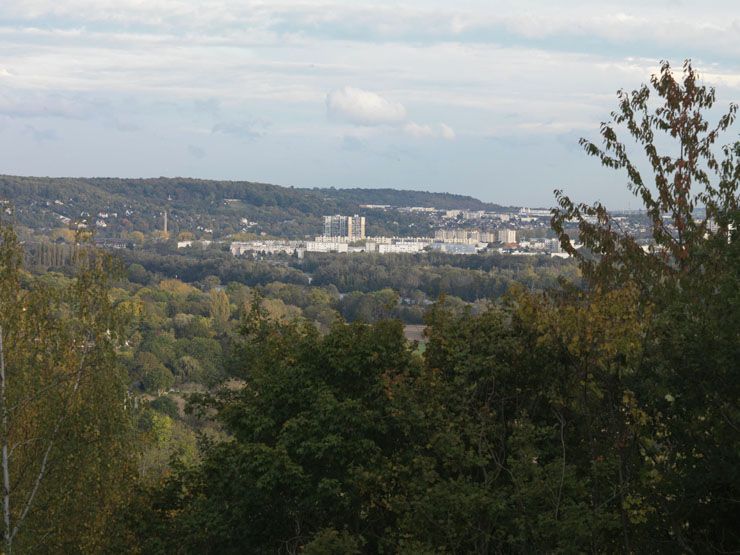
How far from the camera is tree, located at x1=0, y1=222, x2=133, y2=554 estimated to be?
1509cm

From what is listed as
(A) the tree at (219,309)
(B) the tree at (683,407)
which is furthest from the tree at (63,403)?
(A) the tree at (219,309)

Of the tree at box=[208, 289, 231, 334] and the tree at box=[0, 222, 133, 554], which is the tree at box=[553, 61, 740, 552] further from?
the tree at box=[208, 289, 231, 334]

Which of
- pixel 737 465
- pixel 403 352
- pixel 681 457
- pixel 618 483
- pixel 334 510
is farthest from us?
pixel 403 352

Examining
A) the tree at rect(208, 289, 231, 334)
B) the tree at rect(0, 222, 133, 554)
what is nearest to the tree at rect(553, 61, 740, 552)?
the tree at rect(0, 222, 133, 554)

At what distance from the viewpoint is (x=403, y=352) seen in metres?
15.4

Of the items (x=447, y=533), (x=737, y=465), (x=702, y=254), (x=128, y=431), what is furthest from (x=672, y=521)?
(x=128, y=431)

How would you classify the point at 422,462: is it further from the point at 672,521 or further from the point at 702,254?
the point at 702,254

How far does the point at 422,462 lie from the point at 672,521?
2.49 m

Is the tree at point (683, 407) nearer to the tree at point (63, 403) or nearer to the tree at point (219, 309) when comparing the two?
the tree at point (63, 403)

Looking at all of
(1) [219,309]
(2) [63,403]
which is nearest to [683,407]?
(2) [63,403]

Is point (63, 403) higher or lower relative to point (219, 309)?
higher

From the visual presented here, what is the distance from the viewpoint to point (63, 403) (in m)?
15.3

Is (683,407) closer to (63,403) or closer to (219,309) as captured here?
(63,403)

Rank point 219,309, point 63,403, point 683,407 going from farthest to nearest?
point 219,309
point 63,403
point 683,407
